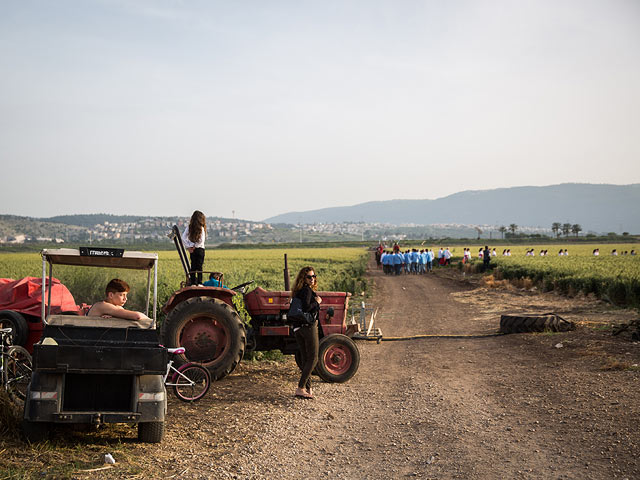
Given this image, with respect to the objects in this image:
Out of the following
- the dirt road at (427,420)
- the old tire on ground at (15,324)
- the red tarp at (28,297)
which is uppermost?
the red tarp at (28,297)

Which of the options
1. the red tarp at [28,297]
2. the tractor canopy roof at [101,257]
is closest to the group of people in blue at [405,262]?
the red tarp at [28,297]

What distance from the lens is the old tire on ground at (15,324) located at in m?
8.85

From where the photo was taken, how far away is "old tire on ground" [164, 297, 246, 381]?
9.30 metres

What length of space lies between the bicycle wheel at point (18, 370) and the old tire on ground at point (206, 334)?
195cm

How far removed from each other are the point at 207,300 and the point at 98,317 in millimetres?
2359

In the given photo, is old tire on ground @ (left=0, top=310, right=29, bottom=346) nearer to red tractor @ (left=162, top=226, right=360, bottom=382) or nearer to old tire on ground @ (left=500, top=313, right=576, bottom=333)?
red tractor @ (left=162, top=226, right=360, bottom=382)

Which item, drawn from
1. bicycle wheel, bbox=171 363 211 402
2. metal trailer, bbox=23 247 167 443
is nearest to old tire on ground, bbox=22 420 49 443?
metal trailer, bbox=23 247 167 443

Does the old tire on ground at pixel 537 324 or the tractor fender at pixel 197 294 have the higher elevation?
the tractor fender at pixel 197 294

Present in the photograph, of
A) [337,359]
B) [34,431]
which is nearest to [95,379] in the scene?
[34,431]

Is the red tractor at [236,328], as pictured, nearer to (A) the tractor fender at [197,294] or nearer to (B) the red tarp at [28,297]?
(A) the tractor fender at [197,294]

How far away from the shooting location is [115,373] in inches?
246

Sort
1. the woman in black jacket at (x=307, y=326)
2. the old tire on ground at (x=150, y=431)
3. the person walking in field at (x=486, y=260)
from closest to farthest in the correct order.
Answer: the old tire on ground at (x=150, y=431) → the woman in black jacket at (x=307, y=326) → the person walking in field at (x=486, y=260)

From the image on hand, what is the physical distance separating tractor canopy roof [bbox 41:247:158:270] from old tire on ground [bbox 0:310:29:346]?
2.06m

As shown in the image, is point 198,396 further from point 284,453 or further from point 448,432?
point 448,432
